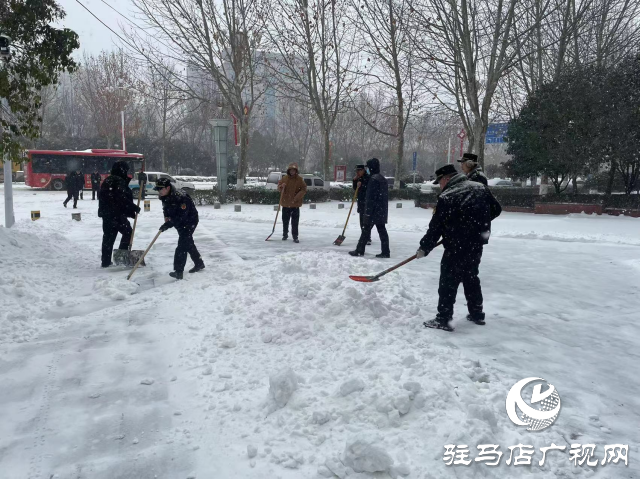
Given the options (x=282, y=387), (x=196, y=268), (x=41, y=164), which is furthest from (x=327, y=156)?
(x=282, y=387)

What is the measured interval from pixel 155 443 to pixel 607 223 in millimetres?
15106

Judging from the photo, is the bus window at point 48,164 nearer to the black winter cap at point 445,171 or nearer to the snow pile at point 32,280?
the snow pile at point 32,280

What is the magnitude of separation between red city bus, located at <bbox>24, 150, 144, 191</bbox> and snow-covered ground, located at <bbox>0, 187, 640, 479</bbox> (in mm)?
23531

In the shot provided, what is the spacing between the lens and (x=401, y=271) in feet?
23.2

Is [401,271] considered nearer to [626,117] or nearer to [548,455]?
[548,455]

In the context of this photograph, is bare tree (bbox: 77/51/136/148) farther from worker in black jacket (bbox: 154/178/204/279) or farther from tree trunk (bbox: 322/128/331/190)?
worker in black jacket (bbox: 154/178/204/279)

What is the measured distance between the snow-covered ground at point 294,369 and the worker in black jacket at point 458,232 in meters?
0.42

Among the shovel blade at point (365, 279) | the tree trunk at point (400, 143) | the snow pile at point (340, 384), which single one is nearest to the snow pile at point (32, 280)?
the snow pile at point (340, 384)

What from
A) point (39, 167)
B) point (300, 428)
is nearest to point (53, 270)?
point (300, 428)

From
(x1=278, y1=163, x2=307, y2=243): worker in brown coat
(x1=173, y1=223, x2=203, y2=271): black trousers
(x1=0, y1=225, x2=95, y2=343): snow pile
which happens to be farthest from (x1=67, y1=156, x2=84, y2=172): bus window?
(x1=173, y1=223, x2=203, y2=271): black trousers

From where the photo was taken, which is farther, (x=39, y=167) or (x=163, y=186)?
(x=39, y=167)

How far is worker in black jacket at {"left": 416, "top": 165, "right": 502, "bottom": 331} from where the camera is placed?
4344 mm

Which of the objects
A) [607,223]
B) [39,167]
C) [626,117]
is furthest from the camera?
[39,167]

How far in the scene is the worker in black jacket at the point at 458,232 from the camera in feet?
14.3
